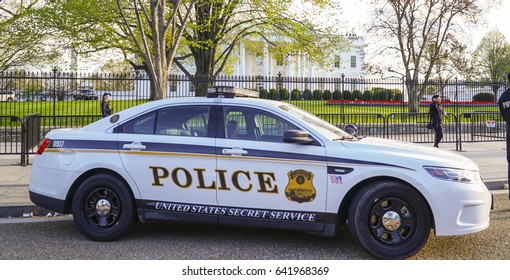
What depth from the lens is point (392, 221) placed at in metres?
4.55

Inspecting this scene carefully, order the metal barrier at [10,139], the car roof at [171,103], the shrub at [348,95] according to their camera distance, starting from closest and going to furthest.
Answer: the car roof at [171,103] → the metal barrier at [10,139] → the shrub at [348,95]

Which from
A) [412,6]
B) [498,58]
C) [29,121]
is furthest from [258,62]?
[29,121]

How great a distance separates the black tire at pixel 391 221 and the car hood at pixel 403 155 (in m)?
0.25

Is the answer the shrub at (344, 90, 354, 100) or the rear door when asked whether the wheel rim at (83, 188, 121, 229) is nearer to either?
the rear door

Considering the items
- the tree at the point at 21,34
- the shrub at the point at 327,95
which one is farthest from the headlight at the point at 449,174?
the tree at the point at 21,34

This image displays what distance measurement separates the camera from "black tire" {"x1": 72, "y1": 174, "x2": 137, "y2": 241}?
17.0 ft

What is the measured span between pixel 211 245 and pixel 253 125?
142 centimetres

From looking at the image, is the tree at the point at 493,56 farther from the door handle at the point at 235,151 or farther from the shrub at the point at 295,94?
the door handle at the point at 235,151

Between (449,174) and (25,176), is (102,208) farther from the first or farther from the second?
(25,176)

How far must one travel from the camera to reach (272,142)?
16.1ft

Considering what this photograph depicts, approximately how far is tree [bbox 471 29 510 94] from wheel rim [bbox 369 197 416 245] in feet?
197

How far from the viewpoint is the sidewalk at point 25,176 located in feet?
22.0
